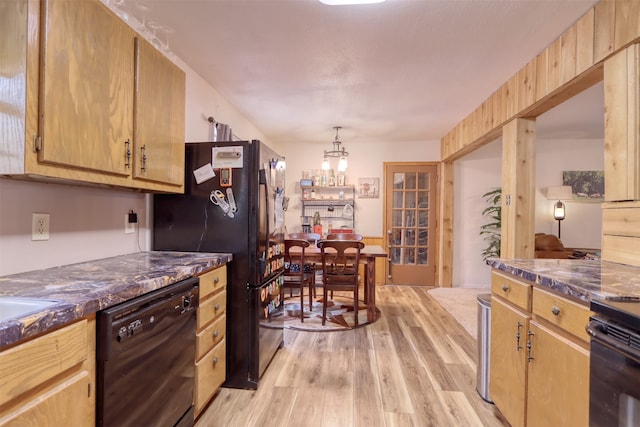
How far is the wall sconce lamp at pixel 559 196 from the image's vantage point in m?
4.53

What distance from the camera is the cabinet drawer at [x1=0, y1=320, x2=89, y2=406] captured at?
0.71 m

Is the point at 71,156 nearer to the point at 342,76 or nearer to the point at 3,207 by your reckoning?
the point at 3,207

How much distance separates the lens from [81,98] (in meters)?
1.21

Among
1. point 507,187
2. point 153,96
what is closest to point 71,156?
point 153,96

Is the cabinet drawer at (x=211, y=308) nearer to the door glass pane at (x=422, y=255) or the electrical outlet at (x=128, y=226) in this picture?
the electrical outlet at (x=128, y=226)

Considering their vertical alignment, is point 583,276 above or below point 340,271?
above

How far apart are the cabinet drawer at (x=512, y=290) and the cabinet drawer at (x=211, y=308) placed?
64.7 inches

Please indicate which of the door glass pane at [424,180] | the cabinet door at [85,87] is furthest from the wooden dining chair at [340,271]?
Result: the door glass pane at [424,180]

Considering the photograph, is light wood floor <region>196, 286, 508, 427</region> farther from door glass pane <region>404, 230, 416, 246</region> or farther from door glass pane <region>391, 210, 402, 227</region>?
door glass pane <region>391, 210, 402, 227</region>

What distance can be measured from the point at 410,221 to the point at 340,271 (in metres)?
2.32

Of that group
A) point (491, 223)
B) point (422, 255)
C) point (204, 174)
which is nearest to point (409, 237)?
point (422, 255)

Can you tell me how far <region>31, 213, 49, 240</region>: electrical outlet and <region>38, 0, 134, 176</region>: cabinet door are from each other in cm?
37

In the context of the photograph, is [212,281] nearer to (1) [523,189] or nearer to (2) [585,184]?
(1) [523,189]

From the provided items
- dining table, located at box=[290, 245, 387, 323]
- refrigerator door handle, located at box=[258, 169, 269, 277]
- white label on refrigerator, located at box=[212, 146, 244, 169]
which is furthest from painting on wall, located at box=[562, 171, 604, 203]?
white label on refrigerator, located at box=[212, 146, 244, 169]
